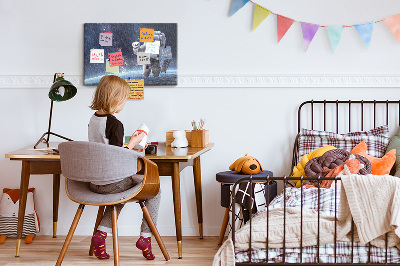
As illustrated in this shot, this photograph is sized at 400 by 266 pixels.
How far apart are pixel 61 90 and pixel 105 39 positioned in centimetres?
51

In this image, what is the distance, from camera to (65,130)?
383 centimetres

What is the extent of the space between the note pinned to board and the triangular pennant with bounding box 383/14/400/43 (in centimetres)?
173

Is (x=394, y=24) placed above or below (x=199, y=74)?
above

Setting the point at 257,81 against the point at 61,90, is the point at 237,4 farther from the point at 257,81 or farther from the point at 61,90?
the point at 61,90

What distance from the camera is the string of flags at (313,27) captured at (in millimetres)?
3697

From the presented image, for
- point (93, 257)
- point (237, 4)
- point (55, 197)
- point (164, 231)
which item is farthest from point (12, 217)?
point (237, 4)

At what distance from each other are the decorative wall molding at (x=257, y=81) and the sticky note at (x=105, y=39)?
11.4 inches

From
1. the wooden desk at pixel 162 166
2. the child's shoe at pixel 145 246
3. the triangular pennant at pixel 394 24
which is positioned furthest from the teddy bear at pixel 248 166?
the triangular pennant at pixel 394 24

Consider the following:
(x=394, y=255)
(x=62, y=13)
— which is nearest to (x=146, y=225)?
(x=394, y=255)

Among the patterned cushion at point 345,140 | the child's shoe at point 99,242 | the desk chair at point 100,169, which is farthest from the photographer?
the patterned cushion at point 345,140

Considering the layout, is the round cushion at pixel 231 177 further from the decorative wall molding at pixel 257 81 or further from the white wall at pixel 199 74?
the decorative wall molding at pixel 257 81

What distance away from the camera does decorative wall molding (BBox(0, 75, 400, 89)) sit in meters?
3.73

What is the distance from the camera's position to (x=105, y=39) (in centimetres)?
377

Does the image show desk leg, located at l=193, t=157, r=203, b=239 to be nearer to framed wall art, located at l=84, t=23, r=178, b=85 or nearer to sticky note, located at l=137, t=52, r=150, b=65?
framed wall art, located at l=84, t=23, r=178, b=85
